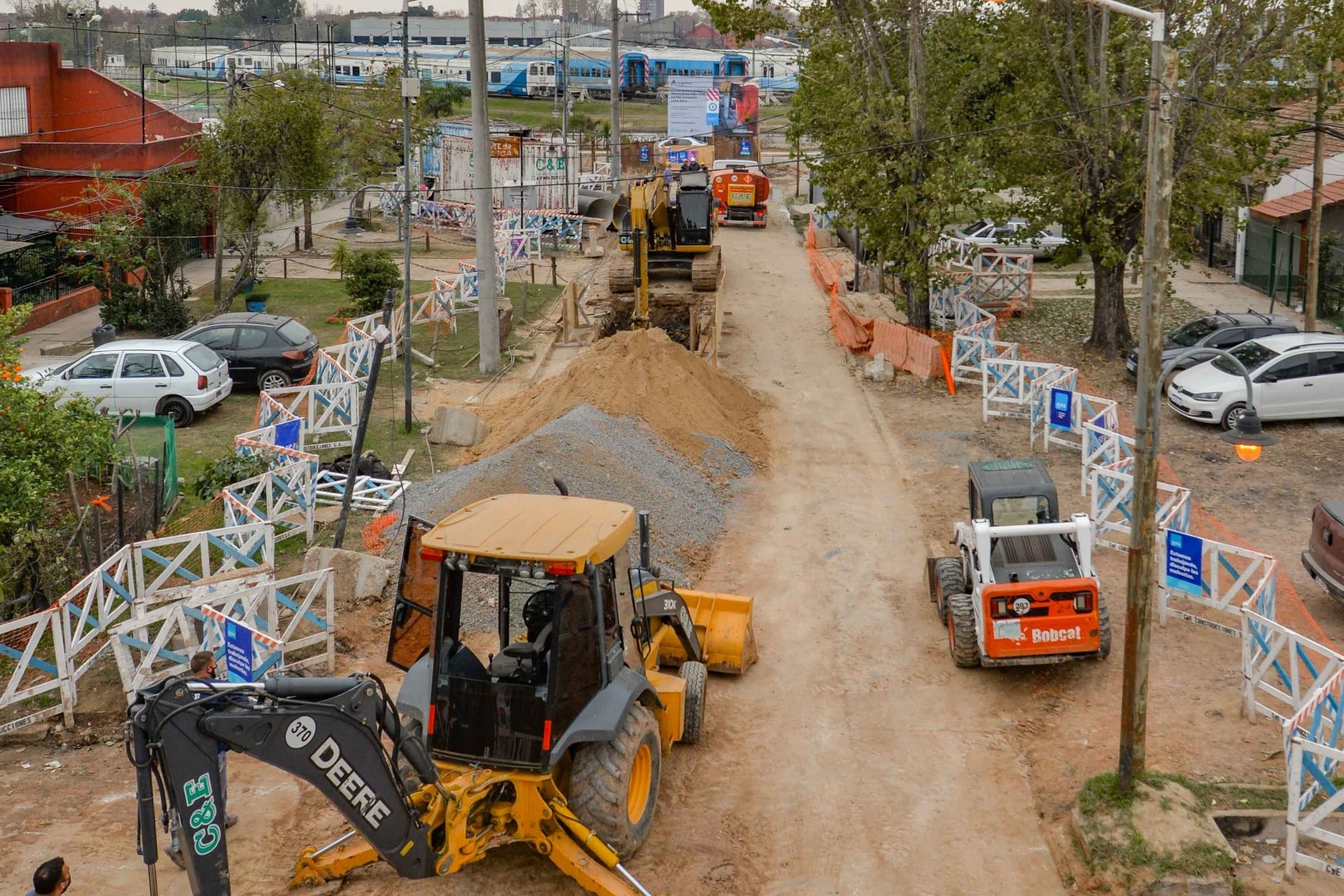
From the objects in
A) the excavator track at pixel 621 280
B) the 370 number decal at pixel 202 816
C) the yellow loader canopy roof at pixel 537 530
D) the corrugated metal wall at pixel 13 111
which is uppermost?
the corrugated metal wall at pixel 13 111

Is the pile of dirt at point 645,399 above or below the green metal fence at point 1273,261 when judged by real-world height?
below

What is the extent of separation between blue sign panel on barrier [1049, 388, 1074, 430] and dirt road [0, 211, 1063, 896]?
5.31 metres

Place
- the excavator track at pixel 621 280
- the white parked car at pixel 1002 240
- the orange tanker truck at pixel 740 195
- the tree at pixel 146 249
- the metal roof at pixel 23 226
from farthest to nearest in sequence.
A: 1. the orange tanker truck at pixel 740 195
2. the white parked car at pixel 1002 240
3. the metal roof at pixel 23 226
4. the tree at pixel 146 249
5. the excavator track at pixel 621 280

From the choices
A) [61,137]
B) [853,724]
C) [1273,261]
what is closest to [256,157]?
[61,137]

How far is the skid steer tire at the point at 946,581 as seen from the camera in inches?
539

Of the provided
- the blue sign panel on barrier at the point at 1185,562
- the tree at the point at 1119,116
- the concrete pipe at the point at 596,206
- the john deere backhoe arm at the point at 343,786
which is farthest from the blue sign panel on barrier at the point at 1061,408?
the john deere backhoe arm at the point at 343,786

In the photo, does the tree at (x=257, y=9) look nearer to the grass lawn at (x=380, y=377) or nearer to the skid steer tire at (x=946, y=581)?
the grass lawn at (x=380, y=377)

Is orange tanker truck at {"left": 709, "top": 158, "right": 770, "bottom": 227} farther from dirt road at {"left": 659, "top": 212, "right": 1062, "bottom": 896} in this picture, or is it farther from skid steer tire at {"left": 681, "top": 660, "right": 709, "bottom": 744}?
skid steer tire at {"left": 681, "top": 660, "right": 709, "bottom": 744}

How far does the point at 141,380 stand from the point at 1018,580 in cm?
1555

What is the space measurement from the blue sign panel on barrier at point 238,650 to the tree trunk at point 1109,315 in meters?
20.3

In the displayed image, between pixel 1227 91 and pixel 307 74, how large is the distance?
27.6m

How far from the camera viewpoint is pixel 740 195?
45.4m

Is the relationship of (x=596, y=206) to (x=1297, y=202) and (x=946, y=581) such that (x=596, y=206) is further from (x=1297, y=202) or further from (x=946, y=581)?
(x=946, y=581)

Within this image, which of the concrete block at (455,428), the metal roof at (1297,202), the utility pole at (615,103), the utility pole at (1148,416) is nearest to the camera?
the utility pole at (1148,416)
